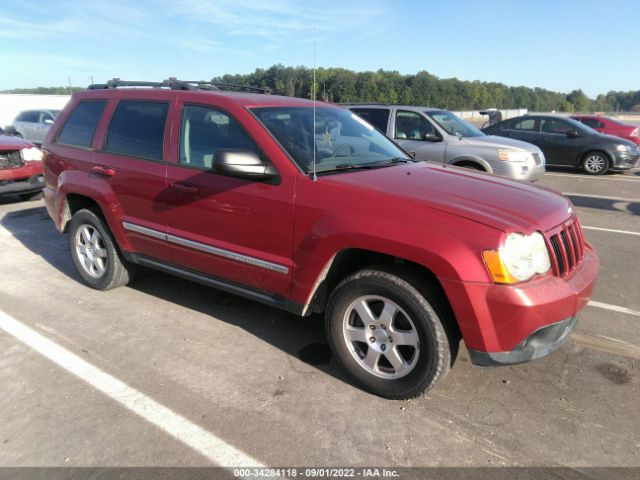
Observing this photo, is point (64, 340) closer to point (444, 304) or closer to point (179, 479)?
point (179, 479)

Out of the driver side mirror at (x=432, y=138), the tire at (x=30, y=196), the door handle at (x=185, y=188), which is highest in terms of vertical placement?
the door handle at (x=185, y=188)

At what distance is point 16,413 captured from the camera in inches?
110

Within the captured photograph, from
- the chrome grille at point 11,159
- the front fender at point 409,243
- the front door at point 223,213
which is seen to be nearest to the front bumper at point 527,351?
the front fender at point 409,243

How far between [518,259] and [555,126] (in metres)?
12.8

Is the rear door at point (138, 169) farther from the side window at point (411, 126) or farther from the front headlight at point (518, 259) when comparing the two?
the side window at point (411, 126)

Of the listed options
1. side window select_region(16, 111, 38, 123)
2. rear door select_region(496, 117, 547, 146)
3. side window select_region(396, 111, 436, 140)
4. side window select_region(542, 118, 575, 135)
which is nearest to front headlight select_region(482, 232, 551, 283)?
side window select_region(396, 111, 436, 140)

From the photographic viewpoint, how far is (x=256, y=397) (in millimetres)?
2955

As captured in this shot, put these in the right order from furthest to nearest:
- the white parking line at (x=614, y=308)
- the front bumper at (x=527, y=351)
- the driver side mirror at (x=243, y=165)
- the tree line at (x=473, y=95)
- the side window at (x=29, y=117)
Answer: the tree line at (x=473, y=95), the side window at (x=29, y=117), the white parking line at (x=614, y=308), the driver side mirror at (x=243, y=165), the front bumper at (x=527, y=351)

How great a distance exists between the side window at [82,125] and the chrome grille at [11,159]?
175 inches

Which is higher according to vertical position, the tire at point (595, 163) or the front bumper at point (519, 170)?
the front bumper at point (519, 170)

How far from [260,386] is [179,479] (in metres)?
0.85

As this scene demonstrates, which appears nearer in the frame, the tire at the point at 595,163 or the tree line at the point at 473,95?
the tire at the point at 595,163

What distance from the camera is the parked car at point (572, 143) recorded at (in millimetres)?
12828

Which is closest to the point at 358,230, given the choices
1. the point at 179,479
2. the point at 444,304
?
the point at 444,304
